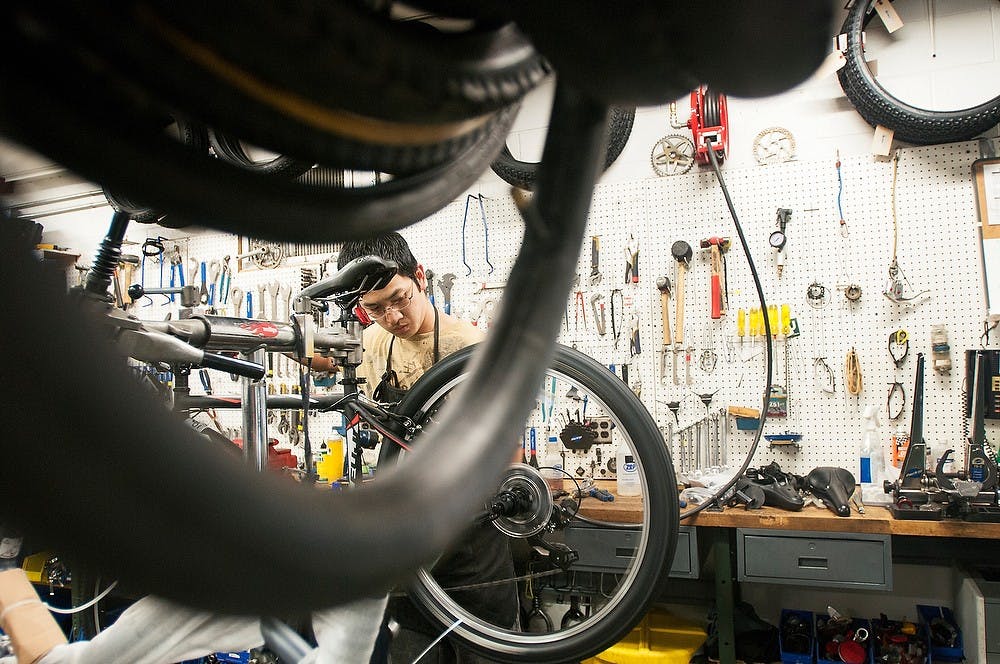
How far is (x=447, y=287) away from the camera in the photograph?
8.67 ft

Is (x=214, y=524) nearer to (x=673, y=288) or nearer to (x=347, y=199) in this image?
(x=347, y=199)

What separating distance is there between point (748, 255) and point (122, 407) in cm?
221

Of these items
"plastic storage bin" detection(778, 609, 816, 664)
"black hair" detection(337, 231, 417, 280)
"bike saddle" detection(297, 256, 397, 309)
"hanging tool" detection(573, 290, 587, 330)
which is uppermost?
"black hair" detection(337, 231, 417, 280)

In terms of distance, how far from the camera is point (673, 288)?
236 cm

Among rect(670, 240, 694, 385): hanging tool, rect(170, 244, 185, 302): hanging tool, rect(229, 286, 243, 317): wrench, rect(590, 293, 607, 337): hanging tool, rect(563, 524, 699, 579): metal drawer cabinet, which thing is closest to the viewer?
rect(563, 524, 699, 579): metal drawer cabinet

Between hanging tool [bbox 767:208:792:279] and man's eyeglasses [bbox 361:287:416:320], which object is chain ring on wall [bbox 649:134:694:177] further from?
man's eyeglasses [bbox 361:287:416:320]

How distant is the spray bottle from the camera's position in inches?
81.4

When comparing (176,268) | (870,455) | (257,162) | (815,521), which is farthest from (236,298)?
(257,162)

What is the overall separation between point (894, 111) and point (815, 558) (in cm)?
148

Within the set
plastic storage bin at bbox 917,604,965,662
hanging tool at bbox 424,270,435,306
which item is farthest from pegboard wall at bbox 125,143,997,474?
plastic storage bin at bbox 917,604,965,662

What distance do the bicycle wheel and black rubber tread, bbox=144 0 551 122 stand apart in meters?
0.72

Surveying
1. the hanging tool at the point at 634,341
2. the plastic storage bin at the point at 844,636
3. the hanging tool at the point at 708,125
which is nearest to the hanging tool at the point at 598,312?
the hanging tool at the point at 634,341

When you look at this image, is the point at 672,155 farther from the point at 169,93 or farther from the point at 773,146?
the point at 169,93

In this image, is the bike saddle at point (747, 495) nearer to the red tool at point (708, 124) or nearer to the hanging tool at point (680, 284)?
the hanging tool at point (680, 284)
